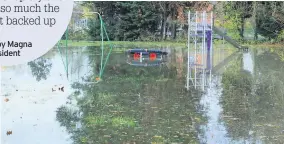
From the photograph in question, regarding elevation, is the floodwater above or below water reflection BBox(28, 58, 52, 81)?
below

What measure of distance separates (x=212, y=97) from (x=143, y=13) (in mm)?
17981

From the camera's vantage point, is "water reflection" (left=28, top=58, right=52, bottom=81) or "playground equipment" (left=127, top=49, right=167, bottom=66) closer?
"water reflection" (left=28, top=58, right=52, bottom=81)

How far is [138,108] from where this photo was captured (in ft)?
21.1

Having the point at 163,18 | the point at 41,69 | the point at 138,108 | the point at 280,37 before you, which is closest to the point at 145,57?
the point at 41,69

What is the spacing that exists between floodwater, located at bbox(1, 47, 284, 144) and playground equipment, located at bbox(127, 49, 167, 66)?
243 cm

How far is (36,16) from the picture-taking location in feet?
6.95

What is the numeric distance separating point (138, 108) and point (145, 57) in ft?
28.1

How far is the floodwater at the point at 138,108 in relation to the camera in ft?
15.7

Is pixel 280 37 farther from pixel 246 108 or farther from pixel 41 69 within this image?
pixel 246 108

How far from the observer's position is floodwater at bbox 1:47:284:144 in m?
4.80

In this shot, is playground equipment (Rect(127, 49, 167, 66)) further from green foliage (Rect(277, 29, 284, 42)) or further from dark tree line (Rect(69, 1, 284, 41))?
green foliage (Rect(277, 29, 284, 42))

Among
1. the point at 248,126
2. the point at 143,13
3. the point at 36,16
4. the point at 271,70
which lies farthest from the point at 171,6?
the point at 36,16

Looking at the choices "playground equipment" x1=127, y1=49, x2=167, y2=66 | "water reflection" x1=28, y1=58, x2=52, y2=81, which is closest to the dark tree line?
"playground equipment" x1=127, y1=49, x2=167, y2=66

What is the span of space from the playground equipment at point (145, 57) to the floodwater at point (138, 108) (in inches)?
95.8
